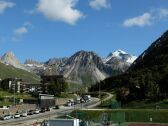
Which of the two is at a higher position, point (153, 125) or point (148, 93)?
point (148, 93)

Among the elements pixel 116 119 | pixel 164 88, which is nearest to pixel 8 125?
pixel 116 119

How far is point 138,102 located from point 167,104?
1450 cm

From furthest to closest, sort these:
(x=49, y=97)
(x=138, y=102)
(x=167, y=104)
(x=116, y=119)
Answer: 1. (x=49, y=97)
2. (x=138, y=102)
3. (x=167, y=104)
4. (x=116, y=119)

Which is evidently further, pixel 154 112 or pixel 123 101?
pixel 123 101

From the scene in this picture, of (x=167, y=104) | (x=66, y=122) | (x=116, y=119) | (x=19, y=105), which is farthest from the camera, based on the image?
(x=19, y=105)

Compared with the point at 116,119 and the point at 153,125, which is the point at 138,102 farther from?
the point at 153,125

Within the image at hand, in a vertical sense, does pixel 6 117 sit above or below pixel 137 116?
above

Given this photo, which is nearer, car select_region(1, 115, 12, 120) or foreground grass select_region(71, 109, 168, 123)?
foreground grass select_region(71, 109, 168, 123)

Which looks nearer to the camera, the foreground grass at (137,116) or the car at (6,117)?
the foreground grass at (137,116)

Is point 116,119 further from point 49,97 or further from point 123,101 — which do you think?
point 49,97

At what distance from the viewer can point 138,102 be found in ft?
490

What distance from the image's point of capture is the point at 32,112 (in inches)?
6004

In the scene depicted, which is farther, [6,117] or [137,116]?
[6,117]

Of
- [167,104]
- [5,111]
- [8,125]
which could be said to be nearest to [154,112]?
[167,104]
